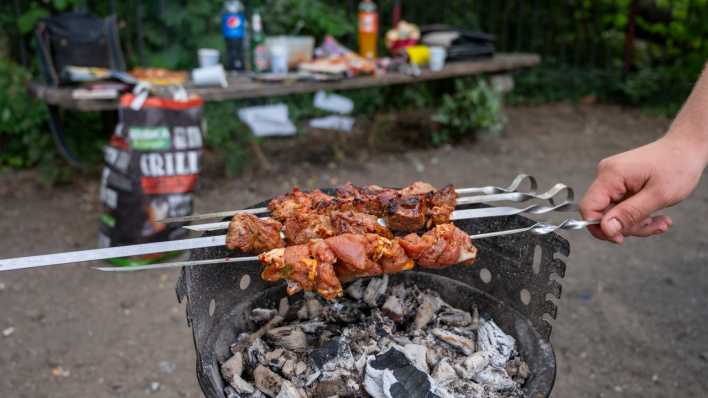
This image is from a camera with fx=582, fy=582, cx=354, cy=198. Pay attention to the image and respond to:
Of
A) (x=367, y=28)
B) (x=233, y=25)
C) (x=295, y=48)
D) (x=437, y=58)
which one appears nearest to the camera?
(x=233, y=25)

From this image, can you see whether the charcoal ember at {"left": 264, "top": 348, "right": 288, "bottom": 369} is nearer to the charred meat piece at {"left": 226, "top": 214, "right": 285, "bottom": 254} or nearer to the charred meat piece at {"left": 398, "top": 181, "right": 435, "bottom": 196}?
the charred meat piece at {"left": 226, "top": 214, "right": 285, "bottom": 254}

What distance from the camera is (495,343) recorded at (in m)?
2.28

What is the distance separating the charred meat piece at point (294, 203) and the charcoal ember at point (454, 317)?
2.26 feet

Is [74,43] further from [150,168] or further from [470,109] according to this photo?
[470,109]

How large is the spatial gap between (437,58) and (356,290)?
12.8 feet

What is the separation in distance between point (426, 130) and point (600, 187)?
18.1 feet

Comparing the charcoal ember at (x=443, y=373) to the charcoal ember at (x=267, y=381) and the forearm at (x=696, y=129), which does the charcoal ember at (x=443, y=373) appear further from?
the forearm at (x=696, y=129)

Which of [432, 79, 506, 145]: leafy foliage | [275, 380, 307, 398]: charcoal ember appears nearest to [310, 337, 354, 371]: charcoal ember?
[275, 380, 307, 398]: charcoal ember

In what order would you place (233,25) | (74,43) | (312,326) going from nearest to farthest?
(312,326), (74,43), (233,25)

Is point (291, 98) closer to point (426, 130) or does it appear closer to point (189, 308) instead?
point (426, 130)

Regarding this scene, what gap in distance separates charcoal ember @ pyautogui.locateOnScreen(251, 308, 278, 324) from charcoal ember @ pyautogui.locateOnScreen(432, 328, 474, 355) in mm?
689

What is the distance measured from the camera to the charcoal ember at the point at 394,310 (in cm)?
243

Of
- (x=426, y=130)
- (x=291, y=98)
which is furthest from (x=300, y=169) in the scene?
(x=426, y=130)

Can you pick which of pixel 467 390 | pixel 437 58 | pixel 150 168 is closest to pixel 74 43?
pixel 150 168
